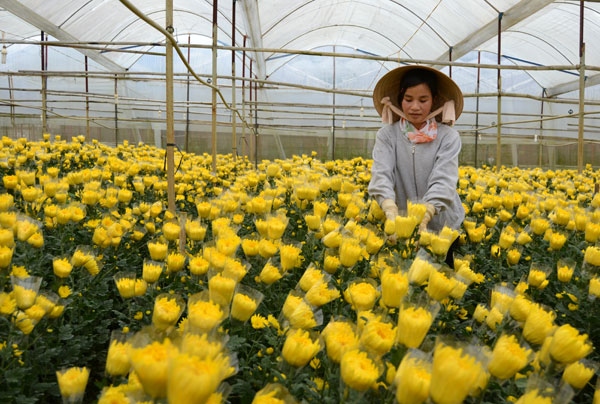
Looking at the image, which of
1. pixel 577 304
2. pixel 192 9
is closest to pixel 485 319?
pixel 577 304

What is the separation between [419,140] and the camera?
2889mm

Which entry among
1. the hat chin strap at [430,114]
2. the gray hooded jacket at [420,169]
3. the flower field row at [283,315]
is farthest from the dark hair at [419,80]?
the flower field row at [283,315]

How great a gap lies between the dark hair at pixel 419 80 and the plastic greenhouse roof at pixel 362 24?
264 inches

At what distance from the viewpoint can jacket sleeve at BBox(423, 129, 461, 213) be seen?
101 inches

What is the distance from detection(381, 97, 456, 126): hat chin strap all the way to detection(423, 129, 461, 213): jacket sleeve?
4.4 inches

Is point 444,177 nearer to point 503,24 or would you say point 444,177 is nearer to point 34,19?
point 503,24

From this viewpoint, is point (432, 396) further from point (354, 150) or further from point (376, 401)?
point (354, 150)

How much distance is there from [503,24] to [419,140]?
8076mm

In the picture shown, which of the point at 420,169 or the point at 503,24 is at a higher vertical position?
the point at 503,24

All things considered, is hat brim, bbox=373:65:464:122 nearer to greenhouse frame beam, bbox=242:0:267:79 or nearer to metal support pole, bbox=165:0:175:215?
metal support pole, bbox=165:0:175:215

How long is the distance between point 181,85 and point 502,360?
57.2 ft

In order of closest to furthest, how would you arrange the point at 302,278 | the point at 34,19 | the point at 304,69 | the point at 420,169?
the point at 302,278 < the point at 420,169 < the point at 34,19 < the point at 304,69

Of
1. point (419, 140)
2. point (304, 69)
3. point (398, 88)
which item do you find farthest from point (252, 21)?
point (419, 140)

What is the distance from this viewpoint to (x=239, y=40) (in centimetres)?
1592
